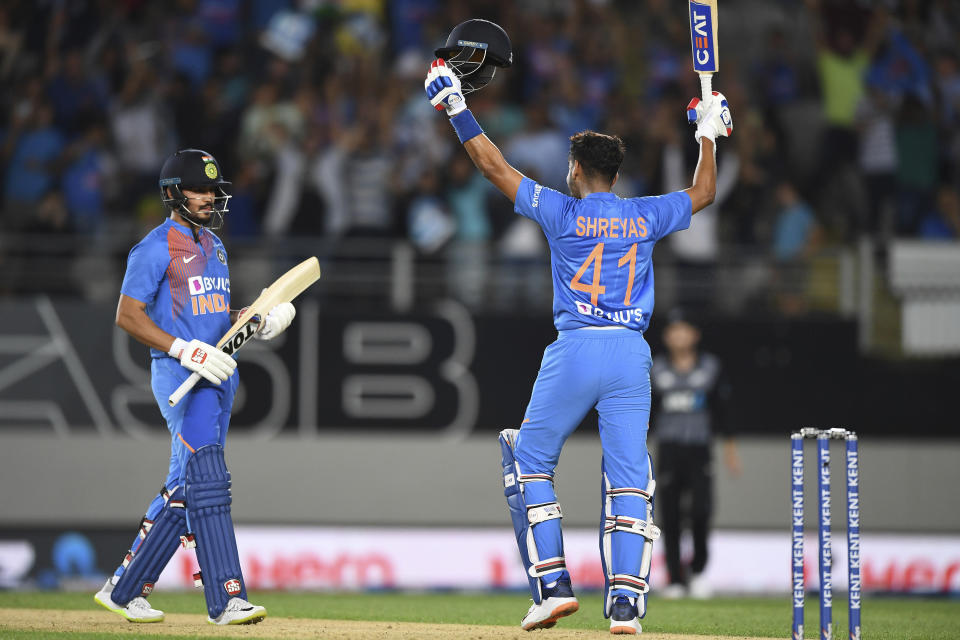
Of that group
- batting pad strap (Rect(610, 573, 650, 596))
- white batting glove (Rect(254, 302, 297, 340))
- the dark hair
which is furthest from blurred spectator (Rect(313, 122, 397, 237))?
batting pad strap (Rect(610, 573, 650, 596))

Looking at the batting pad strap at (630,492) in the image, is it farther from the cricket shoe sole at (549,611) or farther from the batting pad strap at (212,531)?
the batting pad strap at (212,531)

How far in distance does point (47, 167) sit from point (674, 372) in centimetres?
622

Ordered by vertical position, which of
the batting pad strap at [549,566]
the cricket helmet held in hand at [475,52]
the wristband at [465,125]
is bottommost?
the batting pad strap at [549,566]

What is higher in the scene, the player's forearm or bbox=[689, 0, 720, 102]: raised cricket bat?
bbox=[689, 0, 720, 102]: raised cricket bat

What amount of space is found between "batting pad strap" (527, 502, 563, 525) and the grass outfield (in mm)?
510

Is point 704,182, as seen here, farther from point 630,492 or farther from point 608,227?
point 630,492

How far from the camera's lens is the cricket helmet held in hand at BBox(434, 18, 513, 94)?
23.0 feet

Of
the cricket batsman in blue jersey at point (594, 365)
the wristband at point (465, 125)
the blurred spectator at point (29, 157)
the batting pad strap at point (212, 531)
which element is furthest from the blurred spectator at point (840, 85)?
the batting pad strap at point (212, 531)

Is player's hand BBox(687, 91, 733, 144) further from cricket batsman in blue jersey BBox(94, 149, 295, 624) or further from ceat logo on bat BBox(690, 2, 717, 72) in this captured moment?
cricket batsman in blue jersey BBox(94, 149, 295, 624)

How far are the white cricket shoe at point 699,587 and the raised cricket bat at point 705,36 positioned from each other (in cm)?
484

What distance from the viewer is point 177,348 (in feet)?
21.4

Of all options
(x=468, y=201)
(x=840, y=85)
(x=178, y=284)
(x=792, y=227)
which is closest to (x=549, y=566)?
(x=178, y=284)

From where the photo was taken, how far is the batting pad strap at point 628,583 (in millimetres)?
6344

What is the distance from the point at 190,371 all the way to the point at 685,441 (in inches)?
202
